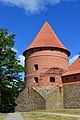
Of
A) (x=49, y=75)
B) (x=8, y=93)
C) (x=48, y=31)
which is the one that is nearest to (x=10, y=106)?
(x=8, y=93)

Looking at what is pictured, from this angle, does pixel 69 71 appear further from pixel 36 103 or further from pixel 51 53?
pixel 36 103

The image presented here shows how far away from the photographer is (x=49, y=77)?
3350 centimetres

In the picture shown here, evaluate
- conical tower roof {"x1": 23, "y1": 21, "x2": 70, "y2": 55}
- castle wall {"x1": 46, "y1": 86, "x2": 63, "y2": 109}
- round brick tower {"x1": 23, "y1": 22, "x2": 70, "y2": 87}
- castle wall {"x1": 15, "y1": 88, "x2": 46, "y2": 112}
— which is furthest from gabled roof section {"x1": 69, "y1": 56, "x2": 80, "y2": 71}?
castle wall {"x1": 15, "y1": 88, "x2": 46, "y2": 112}

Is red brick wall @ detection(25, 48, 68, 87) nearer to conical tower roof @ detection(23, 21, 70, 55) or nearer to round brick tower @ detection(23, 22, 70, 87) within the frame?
round brick tower @ detection(23, 22, 70, 87)

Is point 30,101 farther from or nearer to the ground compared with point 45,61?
nearer to the ground

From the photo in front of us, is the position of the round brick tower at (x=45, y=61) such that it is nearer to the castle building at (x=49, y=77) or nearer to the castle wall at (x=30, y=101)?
the castle building at (x=49, y=77)

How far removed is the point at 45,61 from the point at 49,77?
2.02 m

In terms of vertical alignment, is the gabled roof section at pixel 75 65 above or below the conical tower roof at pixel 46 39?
below

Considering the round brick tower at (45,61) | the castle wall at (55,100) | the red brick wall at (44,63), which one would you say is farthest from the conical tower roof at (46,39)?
the castle wall at (55,100)

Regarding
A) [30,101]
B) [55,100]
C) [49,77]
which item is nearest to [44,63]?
[49,77]

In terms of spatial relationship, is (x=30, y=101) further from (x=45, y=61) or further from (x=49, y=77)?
(x=45, y=61)

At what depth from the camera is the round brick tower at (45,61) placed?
33562 millimetres

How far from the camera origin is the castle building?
105ft

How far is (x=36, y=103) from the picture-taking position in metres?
32.7
